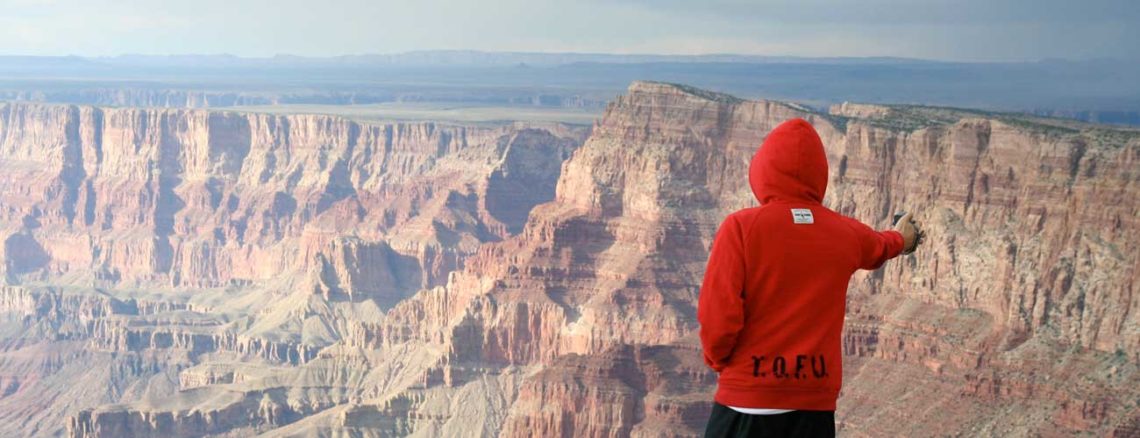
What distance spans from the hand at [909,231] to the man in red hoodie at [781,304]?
102 cm

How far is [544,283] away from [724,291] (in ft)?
298

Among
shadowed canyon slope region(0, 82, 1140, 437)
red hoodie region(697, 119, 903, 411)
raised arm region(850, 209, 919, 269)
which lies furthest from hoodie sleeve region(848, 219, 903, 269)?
shadowed canyon slope region(0, 82, 1140, 437)

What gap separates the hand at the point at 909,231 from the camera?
1631 centimetres

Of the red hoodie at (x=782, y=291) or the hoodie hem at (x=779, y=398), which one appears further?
the hoodie hem at (x=779, y=398)

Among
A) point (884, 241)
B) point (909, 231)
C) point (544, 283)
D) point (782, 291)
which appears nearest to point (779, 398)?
point (782, 291)

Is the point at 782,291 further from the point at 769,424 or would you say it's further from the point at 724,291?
the point at 769,424

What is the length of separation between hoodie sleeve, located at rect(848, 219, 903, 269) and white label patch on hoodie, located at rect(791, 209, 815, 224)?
49 centimetres

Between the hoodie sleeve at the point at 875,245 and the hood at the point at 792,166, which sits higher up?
the hood at the point at 792,166

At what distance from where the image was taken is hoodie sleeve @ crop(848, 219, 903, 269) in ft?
51.3

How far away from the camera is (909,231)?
53.7 ft

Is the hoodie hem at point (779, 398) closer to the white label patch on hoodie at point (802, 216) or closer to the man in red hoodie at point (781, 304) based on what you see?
the man in red hoodie at point (781, 304)

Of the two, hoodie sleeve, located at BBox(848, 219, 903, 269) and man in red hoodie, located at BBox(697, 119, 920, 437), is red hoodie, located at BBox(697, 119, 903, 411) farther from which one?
hoodie sleeve, located at BBox(848, 219, 903, 269)

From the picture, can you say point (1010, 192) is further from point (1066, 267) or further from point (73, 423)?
point (73, 423)

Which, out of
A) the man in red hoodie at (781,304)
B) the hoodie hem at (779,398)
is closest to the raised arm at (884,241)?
the man in red hoodie at (781,304)
